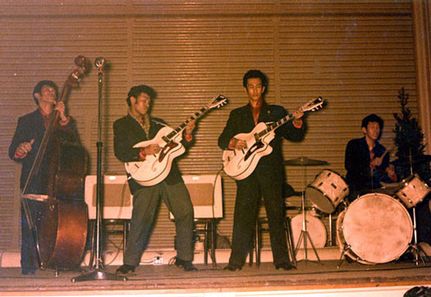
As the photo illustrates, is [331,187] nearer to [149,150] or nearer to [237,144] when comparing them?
[237,144]

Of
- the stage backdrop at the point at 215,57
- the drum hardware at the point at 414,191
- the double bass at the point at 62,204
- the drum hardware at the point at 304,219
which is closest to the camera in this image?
the double bass at the point at 62,204

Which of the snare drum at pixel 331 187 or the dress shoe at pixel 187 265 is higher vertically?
the snare drum at pixel 331 187

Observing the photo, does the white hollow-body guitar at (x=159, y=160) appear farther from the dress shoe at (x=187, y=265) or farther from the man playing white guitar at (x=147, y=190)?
the dress shoe at (x=187, y=265)

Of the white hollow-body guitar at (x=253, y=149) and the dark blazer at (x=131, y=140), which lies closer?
the white hollow-body guitar at (x=253, y=149)

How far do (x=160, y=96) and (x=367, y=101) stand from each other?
2762 mm

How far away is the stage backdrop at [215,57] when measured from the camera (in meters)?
7.71

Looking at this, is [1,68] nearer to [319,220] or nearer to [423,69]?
[319,220]

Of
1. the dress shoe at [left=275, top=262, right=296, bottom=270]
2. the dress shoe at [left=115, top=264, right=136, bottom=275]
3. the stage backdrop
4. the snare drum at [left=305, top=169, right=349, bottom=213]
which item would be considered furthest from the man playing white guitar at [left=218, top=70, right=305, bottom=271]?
the stage backdrop

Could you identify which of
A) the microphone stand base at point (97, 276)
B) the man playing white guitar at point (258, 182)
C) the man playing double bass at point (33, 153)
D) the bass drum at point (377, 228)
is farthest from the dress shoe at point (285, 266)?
the man playing double bass at point (33, 153)

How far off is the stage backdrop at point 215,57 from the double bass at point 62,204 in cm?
230

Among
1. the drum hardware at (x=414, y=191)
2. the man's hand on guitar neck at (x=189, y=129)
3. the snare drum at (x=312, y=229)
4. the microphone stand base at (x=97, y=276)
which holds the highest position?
the man's hand on guitar neck at (x=189, y=129)

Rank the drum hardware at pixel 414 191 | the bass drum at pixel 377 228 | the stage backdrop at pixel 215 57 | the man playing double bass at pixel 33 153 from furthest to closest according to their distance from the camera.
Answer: the stage backdrop at pixel 215 57, the drum hardware at pixel 414 191, the bass drum at pixel 377 228, the man playing double bass at pixel 33 153

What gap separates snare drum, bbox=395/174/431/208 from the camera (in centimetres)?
593

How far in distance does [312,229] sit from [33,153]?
11.2ft
